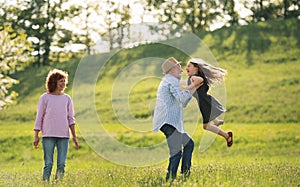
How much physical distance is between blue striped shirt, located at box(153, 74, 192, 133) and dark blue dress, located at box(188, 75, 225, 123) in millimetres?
359

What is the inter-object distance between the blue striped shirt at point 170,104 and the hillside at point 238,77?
18.7 m

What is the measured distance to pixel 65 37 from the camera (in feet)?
205

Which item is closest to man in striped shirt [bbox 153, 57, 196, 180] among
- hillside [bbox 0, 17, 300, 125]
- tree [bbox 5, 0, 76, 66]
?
hillside [bbox 0, 17, 300, 125]

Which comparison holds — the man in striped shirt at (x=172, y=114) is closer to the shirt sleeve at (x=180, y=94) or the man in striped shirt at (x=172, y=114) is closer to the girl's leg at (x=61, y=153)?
the shirt sleeve at (x=180, y=94)

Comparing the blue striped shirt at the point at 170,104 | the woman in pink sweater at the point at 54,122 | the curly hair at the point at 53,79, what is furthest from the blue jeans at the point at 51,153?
A: the blue striped shirt at the point at 170,104

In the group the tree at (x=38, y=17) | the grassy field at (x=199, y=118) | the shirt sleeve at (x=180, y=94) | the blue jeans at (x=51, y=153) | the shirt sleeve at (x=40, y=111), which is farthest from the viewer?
the tree at (x=38, y=17)

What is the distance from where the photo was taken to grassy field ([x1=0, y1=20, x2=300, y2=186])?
32.6ft

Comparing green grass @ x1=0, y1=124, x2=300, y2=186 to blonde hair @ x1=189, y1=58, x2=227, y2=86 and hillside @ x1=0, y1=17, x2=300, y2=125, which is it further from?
hillside @ x1=0, y1=17, x2=300, y2=125

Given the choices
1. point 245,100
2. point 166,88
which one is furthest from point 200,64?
A: point 245,100

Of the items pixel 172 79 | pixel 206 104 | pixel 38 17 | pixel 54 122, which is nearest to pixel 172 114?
pixel 172 79

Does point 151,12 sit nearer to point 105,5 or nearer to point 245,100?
point 105,5

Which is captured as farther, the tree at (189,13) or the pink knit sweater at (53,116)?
the tree at (189,13)

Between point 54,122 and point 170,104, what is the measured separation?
191cm

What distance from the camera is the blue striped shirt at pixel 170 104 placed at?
9594 mm
